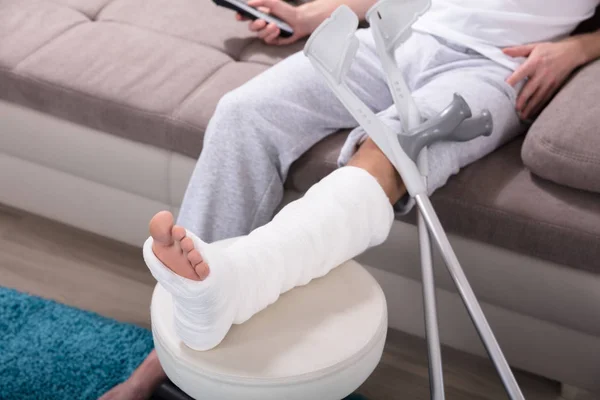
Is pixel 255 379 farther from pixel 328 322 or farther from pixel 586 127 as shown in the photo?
pixel 586 127

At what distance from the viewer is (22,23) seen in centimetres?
188

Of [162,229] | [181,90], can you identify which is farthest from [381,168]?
[181,90]

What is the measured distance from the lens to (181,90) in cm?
166

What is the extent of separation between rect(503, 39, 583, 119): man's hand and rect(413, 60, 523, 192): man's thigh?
3cm

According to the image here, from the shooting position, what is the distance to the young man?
4.02 ft

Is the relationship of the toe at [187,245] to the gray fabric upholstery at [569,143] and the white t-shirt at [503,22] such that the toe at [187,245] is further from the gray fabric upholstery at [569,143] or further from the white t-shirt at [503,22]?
the white t-shirt at [503,22]

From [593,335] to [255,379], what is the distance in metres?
0.74

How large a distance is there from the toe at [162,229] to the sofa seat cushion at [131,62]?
0.61 metres

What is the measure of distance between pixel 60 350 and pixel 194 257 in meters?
0.74

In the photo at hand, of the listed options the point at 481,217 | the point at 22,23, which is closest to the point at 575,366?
the point at 481,217

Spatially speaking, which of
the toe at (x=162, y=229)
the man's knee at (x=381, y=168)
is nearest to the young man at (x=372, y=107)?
the man's knee at (x=381, y=168)

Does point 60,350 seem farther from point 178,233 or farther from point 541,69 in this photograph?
point 541,69

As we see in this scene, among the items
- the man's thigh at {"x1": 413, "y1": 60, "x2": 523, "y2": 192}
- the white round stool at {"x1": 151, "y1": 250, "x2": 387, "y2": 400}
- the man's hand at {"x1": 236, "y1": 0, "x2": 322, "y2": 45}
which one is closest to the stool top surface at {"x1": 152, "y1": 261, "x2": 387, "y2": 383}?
the white round stool at {"x1": 151, "y1": 250, "x2": 387, "y2": 400}

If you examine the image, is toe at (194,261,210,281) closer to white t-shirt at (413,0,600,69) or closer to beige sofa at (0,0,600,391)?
beige sofa at (0,0,600,391)
